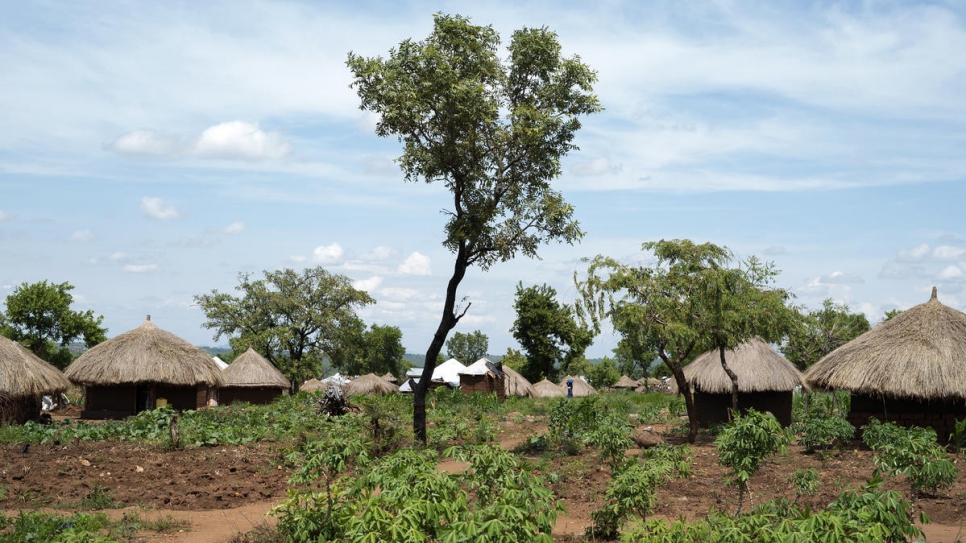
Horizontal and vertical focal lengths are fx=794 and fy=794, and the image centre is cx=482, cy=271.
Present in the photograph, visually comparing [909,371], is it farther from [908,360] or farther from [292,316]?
[292,316]

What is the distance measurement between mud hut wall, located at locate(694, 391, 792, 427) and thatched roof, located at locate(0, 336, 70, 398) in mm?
16397

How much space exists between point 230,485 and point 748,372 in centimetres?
1356

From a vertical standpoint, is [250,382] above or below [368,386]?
above

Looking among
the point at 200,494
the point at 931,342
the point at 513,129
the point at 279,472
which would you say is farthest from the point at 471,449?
the point at 931,342

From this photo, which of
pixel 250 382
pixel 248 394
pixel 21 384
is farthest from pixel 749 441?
pixel 248 394

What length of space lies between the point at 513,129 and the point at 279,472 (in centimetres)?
753

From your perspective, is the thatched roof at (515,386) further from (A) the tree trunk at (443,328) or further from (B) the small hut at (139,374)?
(A) the tree trunk at (443,328)

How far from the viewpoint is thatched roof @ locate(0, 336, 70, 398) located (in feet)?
61.3

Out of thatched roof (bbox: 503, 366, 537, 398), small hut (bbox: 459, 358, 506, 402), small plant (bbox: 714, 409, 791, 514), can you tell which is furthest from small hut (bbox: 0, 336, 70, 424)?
thatched roof (bbox: 503, 366, 537, 398)

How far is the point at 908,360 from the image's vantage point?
15602 mm

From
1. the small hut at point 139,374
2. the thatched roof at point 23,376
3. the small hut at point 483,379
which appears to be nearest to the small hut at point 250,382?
the small hut at point 139,374

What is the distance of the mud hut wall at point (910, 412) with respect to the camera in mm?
15648

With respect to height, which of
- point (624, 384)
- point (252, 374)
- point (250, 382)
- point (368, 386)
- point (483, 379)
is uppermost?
point (252, 374)

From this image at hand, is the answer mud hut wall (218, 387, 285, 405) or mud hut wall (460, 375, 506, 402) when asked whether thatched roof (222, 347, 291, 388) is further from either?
mud hut wall (460, 375, 506, 402)
